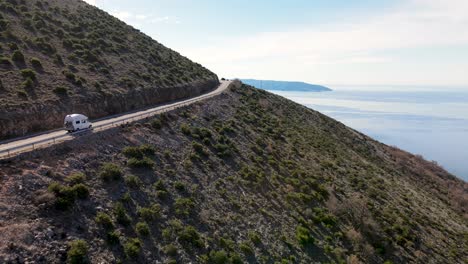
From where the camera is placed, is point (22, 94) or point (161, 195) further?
point (22, 94)

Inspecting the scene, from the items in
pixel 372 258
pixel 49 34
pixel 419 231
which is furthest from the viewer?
pixel 49 34

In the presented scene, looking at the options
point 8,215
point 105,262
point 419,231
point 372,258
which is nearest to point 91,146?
point 8,215

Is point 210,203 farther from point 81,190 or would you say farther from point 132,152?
point 81,190

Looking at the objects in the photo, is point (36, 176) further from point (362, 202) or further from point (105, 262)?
point (362, 202)

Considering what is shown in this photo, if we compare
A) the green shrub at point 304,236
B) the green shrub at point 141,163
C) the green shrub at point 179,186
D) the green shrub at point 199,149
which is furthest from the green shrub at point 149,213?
the green shrub at point 304,236

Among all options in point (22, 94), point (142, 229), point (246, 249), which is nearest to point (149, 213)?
point (142, 229)

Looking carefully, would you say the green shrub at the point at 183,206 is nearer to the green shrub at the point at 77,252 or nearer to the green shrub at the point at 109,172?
the green shrub at the point at 109,172
